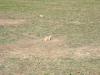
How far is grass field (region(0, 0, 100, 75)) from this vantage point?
7.37 meters

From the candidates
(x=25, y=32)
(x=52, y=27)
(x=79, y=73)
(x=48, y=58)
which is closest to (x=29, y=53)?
(x=48, y=58)

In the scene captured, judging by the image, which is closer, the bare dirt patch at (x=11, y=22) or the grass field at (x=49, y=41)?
the grass field at (x=49, y=41)

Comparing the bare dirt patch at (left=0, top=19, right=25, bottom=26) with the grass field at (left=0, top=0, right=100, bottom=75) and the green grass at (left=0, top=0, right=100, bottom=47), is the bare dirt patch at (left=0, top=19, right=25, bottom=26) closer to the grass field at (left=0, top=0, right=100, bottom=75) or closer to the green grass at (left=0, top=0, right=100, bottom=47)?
the grass field at (left=0, top=0, right=100, bottom=75)

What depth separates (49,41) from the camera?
969cm

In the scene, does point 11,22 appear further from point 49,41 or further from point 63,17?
point 49,41

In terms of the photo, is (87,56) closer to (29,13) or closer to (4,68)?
(4,68)

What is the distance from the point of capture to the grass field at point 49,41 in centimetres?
737

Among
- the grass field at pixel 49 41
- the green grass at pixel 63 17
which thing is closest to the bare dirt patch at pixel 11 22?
the grass field at pixel 49 41

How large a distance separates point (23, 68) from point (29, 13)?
7.92 metres

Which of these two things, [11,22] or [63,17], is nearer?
[11,22]

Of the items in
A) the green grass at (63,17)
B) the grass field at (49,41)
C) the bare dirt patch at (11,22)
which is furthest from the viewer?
the bare dirt patch at (11,22)

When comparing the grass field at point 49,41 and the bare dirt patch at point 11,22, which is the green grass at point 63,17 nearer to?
the grass field at point 49,41

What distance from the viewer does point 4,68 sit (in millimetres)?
7238

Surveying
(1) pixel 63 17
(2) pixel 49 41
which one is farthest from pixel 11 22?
(2) pixel 49 41
